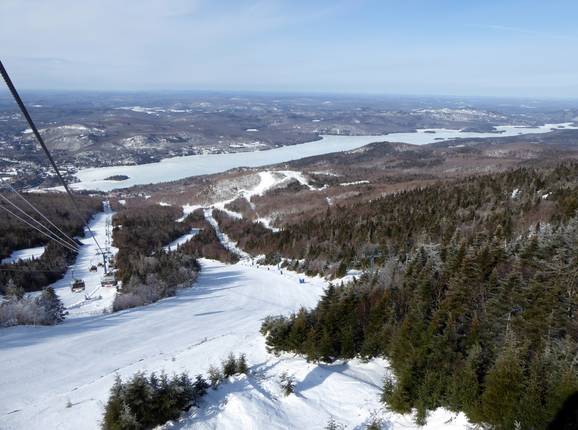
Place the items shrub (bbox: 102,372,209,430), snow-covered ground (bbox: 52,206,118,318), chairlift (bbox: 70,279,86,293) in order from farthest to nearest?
chairlift (bbox: 70,279,86,293) → snow-covered ground (bbox: 52,206,118,318) → shrub (bbox: 102,372,209,430)

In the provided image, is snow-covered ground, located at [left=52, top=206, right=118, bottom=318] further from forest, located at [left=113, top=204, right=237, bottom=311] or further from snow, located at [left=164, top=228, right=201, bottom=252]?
snow, located at [left=164, top=228, right=201, bottom=252]

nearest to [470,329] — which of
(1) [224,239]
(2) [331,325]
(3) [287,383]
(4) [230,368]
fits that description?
(2) [331,325]

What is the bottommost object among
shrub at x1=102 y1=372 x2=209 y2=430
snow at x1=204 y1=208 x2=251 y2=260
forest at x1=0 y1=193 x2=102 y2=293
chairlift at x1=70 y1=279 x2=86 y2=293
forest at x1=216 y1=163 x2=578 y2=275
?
snow at x1=204 y1=208 x2=251 y2=260

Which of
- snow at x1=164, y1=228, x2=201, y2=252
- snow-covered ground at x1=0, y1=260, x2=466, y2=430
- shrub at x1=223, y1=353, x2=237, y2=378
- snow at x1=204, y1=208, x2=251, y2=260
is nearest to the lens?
snow-covered ground at x1=0, y1=260, x2=466, y2=430

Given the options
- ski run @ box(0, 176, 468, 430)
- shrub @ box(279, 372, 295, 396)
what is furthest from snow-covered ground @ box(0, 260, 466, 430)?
shrub @ box(279, 372, 295, 396)

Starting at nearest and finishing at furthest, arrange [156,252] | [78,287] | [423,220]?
[78,287] < [423,220] < [156,252]

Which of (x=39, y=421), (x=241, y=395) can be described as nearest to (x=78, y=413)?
(x=39, y=421)

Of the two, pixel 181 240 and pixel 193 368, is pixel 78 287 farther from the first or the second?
pixel 193 368
